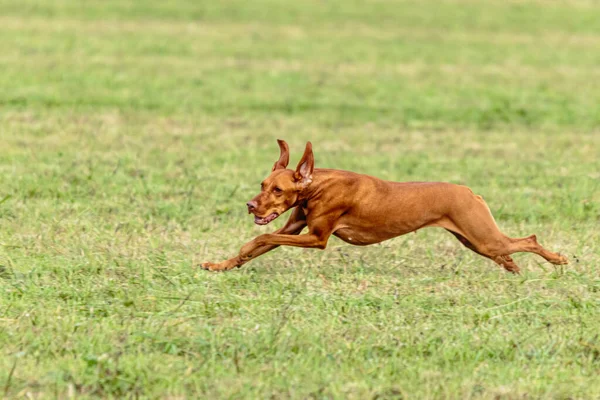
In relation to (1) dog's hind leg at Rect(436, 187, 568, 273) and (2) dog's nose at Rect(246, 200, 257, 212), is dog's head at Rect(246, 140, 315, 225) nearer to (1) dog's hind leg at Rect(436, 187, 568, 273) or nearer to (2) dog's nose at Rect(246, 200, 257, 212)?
(2) dog's nose at Rect(246, 200, 257, 212)

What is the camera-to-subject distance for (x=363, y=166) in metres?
12.6

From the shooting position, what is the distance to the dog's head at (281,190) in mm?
7367

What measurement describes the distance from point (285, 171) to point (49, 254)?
186cm

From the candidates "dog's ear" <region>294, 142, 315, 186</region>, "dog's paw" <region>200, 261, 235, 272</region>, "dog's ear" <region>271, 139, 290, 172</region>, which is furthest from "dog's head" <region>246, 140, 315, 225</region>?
"dog's paw" <region>200, 261, 235, 272</region>

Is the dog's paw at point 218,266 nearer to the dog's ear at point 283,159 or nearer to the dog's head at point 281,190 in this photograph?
the dog's head at point 281,190

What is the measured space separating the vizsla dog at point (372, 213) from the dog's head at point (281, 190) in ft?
0.03

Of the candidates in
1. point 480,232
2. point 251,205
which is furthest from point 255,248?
point 480,232

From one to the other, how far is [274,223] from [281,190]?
2.47 metres

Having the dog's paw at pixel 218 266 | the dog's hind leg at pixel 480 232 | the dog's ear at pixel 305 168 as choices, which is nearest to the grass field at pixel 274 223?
the dog's paw at pixel 218 266

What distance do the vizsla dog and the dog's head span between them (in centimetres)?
1

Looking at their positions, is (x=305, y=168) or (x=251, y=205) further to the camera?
(x=305, y=168)

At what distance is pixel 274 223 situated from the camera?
32.3 ft

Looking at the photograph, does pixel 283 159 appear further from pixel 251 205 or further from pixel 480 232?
pixel 480 232

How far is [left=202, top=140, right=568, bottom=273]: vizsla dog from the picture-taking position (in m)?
7.60
